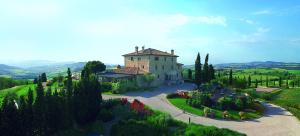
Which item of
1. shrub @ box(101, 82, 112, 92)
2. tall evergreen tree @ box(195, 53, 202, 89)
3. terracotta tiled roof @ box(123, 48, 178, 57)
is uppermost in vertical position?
terracotta tiled roof @ box(123, 48, 178, 57)

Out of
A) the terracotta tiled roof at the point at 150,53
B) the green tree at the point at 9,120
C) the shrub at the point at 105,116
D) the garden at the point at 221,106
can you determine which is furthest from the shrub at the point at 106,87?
the green tree at the point at 9,120

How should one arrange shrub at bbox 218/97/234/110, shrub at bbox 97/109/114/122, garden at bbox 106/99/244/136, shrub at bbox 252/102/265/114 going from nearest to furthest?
garden at bbox 106/99/244/136
shrub at bbox 97/109/114/122
shrub at bbox 218/97/234/110
shrub at bbox 252/102/265/114

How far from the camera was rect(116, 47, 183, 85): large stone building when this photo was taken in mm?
66312

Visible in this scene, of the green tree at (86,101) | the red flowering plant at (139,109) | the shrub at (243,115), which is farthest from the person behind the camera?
the shrub at (243,115)

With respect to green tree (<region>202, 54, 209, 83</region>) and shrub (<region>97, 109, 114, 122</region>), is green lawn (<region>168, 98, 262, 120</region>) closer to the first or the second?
shrub (<region>97, 109, 114, 122</region>)

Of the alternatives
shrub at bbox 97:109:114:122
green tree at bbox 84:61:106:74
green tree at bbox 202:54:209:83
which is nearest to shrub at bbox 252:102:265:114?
green tree at bbox 202:54:209:83

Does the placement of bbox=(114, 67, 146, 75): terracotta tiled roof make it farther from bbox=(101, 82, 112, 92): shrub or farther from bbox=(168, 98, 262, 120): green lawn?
bbox=(168, 98, 262, 120): green lawn

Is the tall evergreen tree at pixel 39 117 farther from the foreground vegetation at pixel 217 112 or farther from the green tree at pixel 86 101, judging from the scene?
the foreground vegetation at pixel 217 112

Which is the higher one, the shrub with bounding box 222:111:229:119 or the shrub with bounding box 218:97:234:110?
the shrub with bounding box 218:97:234:110

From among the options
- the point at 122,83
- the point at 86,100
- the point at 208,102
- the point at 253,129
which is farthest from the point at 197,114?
the point at 122,83

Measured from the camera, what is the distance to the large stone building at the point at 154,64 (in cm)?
6631

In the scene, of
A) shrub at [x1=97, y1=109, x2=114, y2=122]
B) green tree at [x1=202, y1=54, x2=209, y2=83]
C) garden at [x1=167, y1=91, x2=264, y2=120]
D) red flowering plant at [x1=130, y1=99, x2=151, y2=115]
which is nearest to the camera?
shrub at [x1=97, y1=109, x2=114, y2=122]

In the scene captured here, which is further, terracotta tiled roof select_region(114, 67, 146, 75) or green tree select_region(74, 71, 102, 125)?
terracotta tiled roof select_region(114, 67, 146, 75)

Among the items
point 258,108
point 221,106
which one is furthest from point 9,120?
point 258,108
